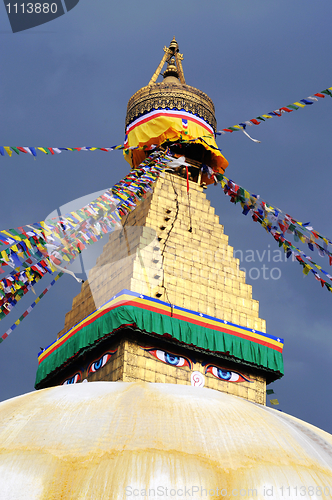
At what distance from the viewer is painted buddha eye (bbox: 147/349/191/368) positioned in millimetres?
9414

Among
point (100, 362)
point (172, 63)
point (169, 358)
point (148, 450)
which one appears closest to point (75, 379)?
point (100, 362)

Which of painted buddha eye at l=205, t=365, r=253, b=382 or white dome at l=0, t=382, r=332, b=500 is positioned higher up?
painted buddha eye at l=205, t=365, r=253, b=382

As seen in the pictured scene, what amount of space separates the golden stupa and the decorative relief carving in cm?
4

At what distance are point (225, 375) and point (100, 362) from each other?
2272mm

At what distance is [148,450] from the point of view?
14.5 feet

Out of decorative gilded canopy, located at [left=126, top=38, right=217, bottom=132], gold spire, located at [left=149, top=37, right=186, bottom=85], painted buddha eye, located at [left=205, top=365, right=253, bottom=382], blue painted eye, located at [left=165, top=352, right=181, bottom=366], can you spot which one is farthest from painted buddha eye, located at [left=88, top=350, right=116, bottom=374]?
gold spire, located at [left=149, top=37, right=186, bottom=85]

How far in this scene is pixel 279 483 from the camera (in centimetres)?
443

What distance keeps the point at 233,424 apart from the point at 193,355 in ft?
15.4

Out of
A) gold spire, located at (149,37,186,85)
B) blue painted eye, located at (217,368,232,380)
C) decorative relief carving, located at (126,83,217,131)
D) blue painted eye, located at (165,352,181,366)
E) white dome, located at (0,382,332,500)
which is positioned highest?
gold spire, located at (149,37,186,85)

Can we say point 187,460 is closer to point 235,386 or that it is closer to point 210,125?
point 235,386

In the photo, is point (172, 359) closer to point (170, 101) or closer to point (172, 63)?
point (170, 101)

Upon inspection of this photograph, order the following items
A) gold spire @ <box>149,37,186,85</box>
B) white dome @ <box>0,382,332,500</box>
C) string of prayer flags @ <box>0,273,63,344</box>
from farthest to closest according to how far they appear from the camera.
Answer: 1. gold spire @ <box>149,37,186,85</box>
2. string of prayer flags @ <box>0,273,63,344</box>
3. white dome @ <box>0,382,332,500</box>

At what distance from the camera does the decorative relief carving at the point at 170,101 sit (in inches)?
522

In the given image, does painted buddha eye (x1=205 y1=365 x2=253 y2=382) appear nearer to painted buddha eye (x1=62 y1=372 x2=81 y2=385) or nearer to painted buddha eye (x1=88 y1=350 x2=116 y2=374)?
painted buddha eye (x1=88 y1=350 x2=116 y2=374)
